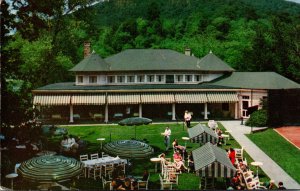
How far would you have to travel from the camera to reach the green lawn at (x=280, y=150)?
808 inches

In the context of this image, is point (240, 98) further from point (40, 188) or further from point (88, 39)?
point (40, 188)

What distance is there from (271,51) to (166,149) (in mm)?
23863

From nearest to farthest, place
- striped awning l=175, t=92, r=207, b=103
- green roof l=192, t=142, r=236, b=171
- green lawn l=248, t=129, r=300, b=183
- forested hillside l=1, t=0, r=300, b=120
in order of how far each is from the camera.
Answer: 1. forested hillside l=1, t=0, r=300, b=120
2. green roof l=192, t=142, r=236, b=171
3. green lawn l=248, t=129, r=300, b=183
4. striped awning l=175, t=92, r=207, b=103

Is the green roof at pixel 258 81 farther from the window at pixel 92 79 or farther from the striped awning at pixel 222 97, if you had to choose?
the window at pixel 92 79

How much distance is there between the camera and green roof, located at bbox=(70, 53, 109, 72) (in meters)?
38.6

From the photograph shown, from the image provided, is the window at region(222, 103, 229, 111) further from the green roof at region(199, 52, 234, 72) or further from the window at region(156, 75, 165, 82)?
the window at region(156, 75, 165, 82)

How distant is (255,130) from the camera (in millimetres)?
29484

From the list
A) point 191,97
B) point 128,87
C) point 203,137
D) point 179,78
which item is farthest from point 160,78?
point 203,137

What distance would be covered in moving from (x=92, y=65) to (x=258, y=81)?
642 inches

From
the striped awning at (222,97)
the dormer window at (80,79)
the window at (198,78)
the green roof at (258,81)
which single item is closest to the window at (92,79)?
the dormer window at (80,79)

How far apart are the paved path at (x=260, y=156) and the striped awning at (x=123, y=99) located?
8082mm

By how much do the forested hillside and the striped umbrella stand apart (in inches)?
189

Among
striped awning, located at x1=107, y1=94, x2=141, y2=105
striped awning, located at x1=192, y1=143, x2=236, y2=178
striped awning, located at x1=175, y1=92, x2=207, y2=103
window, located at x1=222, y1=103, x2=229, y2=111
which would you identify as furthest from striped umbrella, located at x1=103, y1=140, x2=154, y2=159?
window, located at x1=222, y1=103, x2=229, y2=111

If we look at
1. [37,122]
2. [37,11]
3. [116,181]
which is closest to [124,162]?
[116,181]
